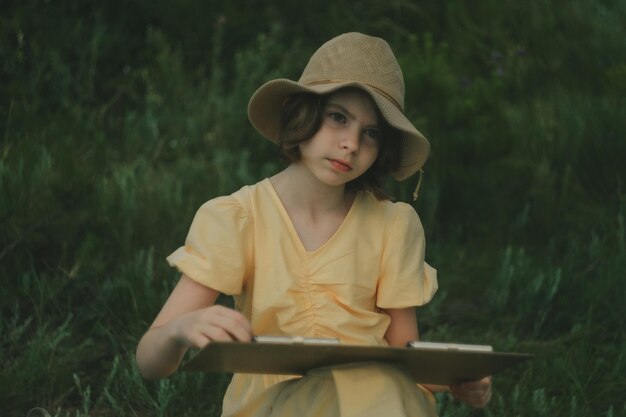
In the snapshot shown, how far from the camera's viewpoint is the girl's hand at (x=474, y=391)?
2686 millimetres

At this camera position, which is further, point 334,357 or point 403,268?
point 403,268

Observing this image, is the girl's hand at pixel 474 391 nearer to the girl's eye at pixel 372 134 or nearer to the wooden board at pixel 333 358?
the wooden board at pixel 333 358

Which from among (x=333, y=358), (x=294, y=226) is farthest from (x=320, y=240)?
(x=333, y=358)

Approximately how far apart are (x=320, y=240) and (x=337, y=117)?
1.01 feet

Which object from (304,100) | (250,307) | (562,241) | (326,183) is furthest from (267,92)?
(562,241)

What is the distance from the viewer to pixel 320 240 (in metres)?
2.80

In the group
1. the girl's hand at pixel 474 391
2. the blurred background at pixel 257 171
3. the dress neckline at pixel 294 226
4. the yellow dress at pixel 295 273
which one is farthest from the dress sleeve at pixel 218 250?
the blurred background at pixel 257 171

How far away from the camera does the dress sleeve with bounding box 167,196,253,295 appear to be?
2.64 meters

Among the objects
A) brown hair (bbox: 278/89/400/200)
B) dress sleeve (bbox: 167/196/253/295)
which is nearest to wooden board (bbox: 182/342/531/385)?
dress sleeve (bbox: 167/196/253/295)

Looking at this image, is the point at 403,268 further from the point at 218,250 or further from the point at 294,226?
the point at 218,250

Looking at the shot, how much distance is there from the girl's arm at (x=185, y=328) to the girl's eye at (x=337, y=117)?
515 mm

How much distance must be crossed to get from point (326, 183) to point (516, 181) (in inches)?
99.1

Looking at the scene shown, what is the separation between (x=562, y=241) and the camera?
15.9 feet

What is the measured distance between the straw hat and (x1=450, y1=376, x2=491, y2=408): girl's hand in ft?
1.98
